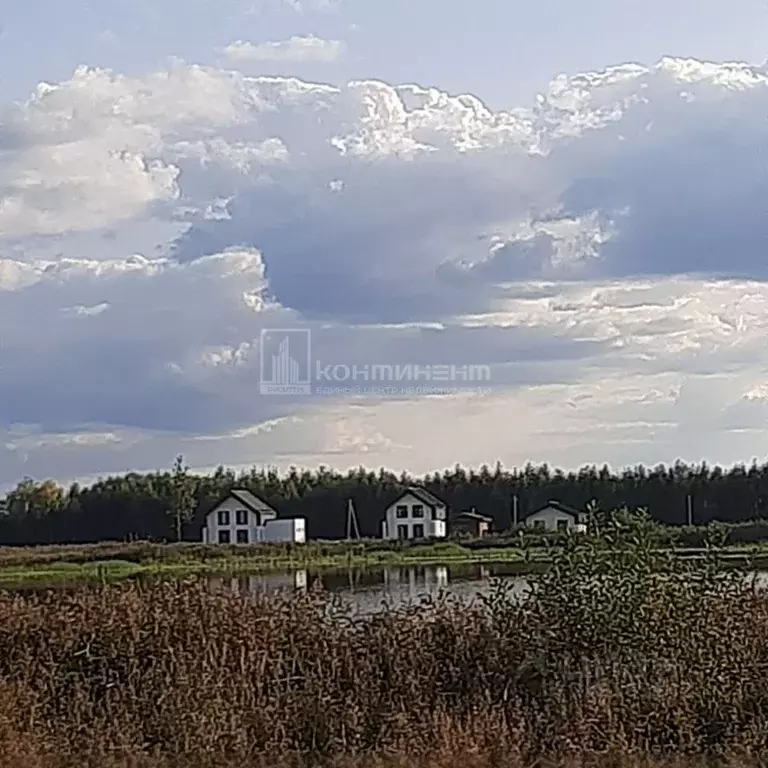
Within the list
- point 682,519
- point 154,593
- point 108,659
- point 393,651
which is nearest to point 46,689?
point 108,659

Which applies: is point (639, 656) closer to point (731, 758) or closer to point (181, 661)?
point (731, 758)

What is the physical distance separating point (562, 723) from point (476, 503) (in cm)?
9848

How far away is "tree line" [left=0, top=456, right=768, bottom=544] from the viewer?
10156 centimetres

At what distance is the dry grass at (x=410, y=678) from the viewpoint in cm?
1277

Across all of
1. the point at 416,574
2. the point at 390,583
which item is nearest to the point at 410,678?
the point at 390,583

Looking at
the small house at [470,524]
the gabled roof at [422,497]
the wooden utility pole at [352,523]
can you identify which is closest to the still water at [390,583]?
the small house at [470,524]

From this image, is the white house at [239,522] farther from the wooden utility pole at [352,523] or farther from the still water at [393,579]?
the still water at [393,579]

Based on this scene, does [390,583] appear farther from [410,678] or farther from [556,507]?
[556,507]

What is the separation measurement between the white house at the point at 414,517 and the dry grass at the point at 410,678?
82.2 meters

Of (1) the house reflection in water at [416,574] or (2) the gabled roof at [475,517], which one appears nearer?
(1) the house reflection in water at [416,574]

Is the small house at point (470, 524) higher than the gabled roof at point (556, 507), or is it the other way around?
the gabled roof at point (556, 507)

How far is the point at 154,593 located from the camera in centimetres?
1609

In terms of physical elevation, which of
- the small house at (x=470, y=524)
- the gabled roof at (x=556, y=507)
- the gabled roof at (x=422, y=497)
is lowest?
the small house at (x=470, y=524)

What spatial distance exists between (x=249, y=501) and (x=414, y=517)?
11.5 metres
